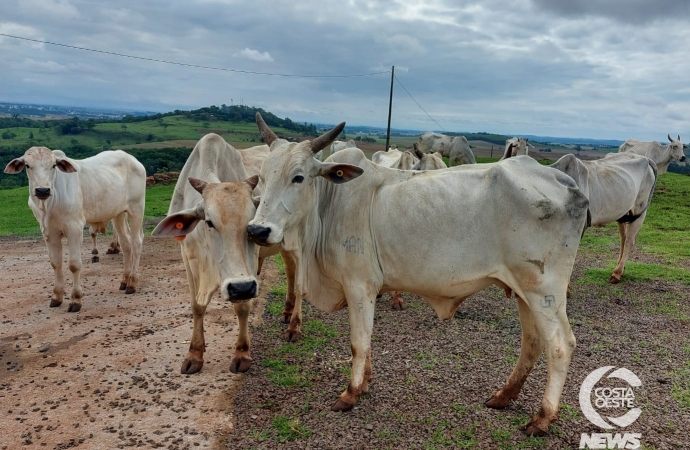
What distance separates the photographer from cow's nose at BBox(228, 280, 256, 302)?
4.07 meters

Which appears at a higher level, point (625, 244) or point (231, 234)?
point (231, 234)

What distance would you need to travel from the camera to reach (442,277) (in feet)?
13.4

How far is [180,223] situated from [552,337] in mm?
3392

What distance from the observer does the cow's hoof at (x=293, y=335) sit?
6141mm

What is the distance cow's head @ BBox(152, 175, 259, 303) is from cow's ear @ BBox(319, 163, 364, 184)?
754 millimetres

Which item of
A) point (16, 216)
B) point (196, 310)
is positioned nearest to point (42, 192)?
point (196, 310)

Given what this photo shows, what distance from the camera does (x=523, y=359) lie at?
14.5 feet

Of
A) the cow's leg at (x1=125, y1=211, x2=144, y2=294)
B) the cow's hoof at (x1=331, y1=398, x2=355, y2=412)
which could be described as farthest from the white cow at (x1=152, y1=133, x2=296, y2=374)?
the cow's leg at (x1=125, y1=211, x2=144, y2=294)

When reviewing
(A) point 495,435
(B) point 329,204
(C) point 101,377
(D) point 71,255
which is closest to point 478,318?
(A) point 495,435

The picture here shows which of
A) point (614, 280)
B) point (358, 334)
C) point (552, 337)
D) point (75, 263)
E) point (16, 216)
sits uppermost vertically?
point (552, 337)

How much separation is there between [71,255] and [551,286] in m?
6.76

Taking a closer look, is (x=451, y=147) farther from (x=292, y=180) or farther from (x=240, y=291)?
(x=240, y=291)

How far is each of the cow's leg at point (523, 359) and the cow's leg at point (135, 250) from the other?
6101 mm

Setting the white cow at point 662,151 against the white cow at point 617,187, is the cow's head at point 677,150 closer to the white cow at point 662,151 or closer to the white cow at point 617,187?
the white cow at point 662,151
